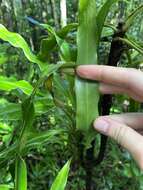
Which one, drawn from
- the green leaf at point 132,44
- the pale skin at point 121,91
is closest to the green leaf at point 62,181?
the pale skin at point 121,91

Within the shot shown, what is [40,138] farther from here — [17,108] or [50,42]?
[50,42]

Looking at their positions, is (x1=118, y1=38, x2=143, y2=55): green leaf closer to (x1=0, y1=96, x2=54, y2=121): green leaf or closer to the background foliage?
the background foliage

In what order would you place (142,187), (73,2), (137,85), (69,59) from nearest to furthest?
1. (137,85)
2. (69,59)
3. (142,187)
4. (73,2)

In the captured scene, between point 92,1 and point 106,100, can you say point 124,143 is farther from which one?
point 92,1

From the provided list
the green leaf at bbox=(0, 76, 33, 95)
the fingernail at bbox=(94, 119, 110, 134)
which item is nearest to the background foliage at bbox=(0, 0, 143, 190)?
the green leaf at bbox=(0, 76, 33, 95)

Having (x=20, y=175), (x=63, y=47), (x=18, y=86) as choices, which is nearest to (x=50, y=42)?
(x=63, y=47)

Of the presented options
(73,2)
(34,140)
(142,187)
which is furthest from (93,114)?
(73,2)
